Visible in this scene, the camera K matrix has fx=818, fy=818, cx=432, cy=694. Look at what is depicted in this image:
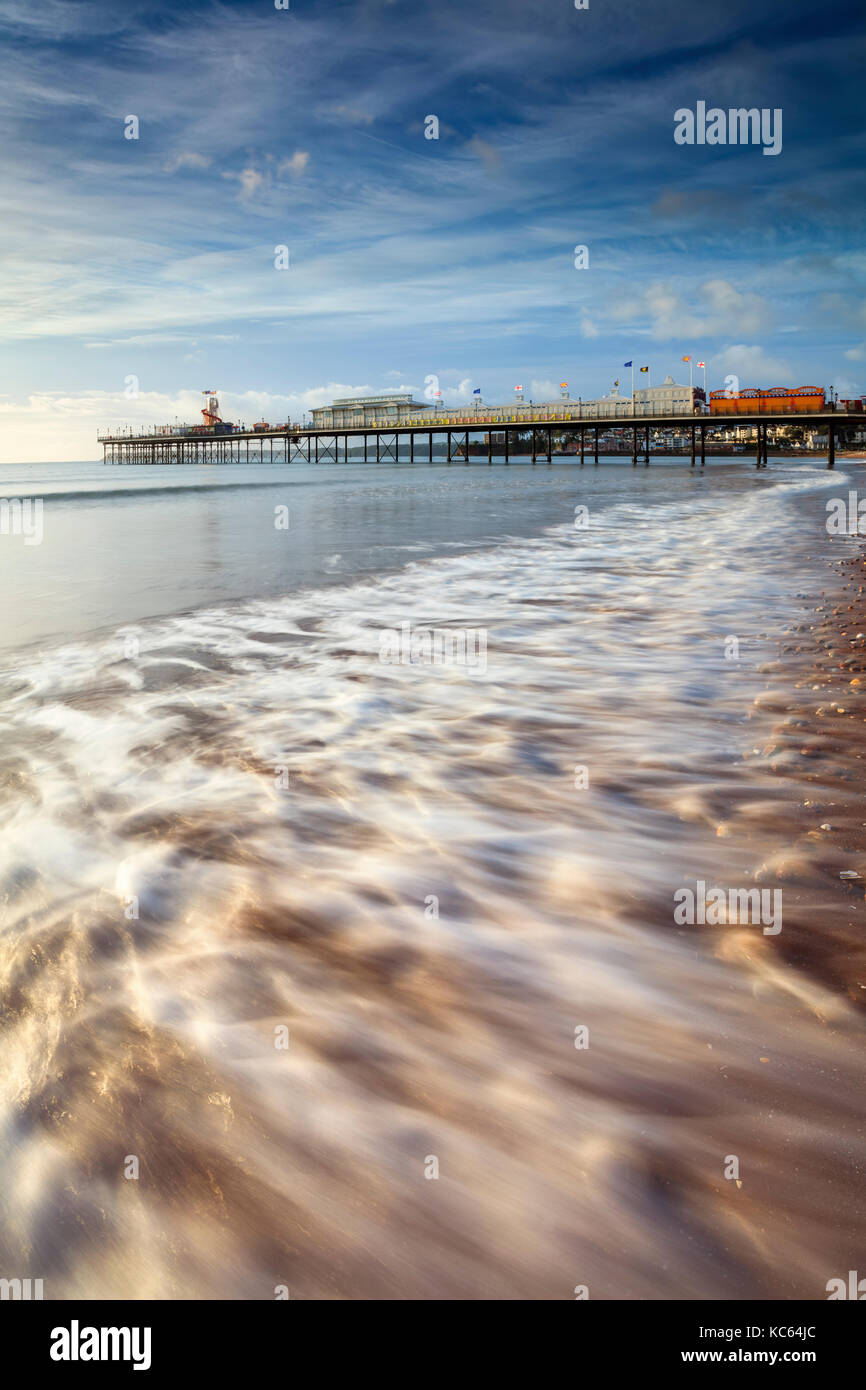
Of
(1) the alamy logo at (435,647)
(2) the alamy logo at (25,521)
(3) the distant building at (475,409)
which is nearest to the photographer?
(1) the alamy logo at (435,647)

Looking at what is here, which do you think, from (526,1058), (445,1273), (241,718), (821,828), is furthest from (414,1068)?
(241,718)

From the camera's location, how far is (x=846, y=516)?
1867cm

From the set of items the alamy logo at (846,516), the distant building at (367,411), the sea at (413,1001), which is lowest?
the sea at (413,1001)

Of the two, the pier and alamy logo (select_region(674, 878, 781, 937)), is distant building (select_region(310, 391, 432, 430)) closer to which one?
the pier

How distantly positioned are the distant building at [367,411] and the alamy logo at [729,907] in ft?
415

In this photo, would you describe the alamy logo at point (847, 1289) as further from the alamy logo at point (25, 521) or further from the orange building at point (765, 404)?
the orange building at point (765, 404)

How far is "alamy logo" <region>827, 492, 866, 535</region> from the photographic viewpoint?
15.2 metres

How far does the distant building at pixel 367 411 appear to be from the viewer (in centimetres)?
12938

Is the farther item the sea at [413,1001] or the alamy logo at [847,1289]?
the sea at [413,1001]

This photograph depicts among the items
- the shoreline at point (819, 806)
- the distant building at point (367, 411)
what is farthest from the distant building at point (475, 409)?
the shoreline at point (819, 806)

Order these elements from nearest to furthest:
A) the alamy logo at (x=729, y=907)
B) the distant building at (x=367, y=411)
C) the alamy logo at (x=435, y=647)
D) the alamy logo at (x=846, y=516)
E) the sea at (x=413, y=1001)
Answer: the sea at (x=413, y=1001)
the alamy logo at (x=729, y=907)
the alamy logo at (x=435, y=647)
the alamy logo at (x=846, y=516)
the distant building at (x=367, y=411)

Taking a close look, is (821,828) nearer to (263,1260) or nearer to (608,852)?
(608,852)
